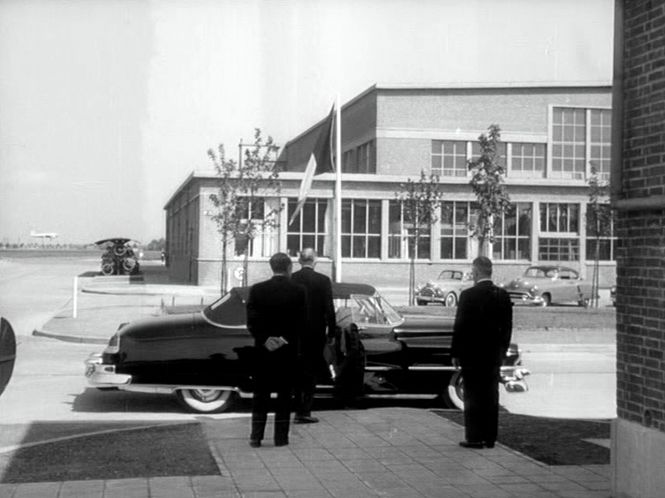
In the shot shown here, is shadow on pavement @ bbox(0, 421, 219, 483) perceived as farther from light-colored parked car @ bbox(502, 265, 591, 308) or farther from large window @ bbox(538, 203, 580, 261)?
light-colored parked car @ bbox(502, 265, 591, 308)

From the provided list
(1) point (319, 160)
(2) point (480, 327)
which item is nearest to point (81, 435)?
(2) point (480, 327)

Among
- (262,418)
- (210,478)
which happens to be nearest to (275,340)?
(262,418)

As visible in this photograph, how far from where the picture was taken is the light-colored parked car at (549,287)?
2192cm

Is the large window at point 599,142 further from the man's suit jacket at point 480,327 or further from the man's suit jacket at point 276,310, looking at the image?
the man's suit jacket at point 276,310

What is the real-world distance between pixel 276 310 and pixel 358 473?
167cm

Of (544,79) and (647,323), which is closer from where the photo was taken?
(647,323)

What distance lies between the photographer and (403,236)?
1900cm

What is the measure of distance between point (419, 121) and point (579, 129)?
3.44m

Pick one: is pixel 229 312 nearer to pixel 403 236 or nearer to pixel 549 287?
pixel 403 236

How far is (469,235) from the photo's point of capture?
1894cm

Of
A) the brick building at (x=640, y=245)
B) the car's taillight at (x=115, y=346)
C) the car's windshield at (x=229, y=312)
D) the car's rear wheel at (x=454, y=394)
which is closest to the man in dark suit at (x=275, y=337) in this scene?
the car's windshield at (x=229, y=312)

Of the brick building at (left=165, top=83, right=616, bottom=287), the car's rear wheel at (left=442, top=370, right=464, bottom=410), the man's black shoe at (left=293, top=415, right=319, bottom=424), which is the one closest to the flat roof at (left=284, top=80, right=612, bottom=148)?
the brick building at (left=165, top=83, right=616, bottom=287)

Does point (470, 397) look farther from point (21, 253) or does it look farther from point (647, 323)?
point (21, 253)

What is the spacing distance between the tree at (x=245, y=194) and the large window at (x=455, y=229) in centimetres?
390
